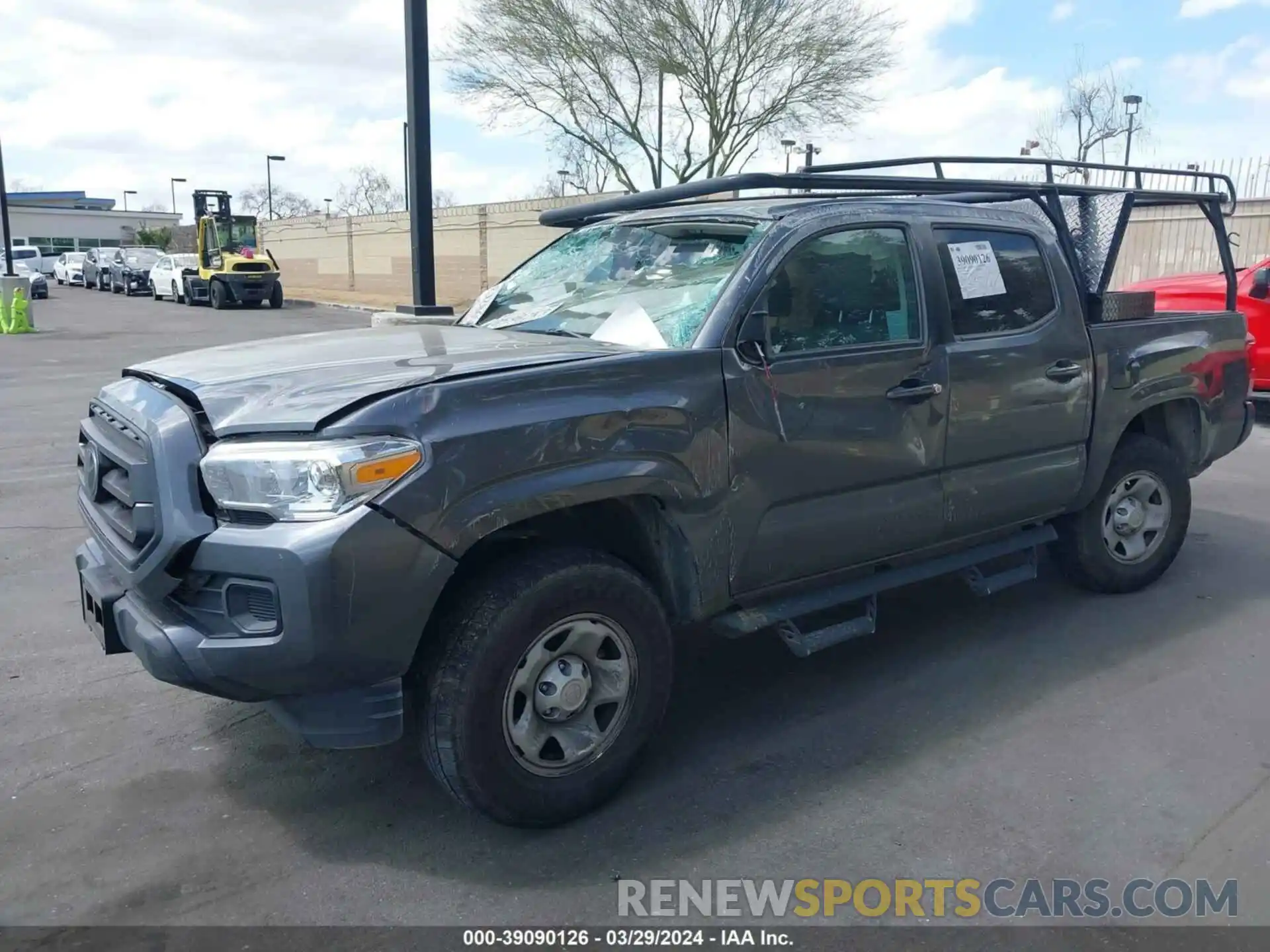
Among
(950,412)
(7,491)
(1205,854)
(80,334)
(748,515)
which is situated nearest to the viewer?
(1205,854)

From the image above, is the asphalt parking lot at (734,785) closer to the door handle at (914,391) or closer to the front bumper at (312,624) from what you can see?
the front bumper at (312,624)

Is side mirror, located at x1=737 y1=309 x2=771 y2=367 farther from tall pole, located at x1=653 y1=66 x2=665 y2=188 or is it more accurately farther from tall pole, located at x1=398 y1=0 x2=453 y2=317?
tall pole, located at x1=653 y1=66 x2=665 y2=188

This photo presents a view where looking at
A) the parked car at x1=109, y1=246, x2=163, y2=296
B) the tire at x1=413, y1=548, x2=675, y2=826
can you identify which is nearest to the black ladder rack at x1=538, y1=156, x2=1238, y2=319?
the tire at x1=413, y1=548, x2=675, y2=826

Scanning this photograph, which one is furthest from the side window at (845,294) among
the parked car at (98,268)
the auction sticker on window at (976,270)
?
the parked car at (98,268)

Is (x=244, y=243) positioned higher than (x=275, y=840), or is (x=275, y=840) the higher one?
(x=244, y=243)

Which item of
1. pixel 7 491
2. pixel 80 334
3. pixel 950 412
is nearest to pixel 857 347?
pixel 950 412

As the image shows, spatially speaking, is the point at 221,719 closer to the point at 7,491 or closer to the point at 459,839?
the point at 459,839

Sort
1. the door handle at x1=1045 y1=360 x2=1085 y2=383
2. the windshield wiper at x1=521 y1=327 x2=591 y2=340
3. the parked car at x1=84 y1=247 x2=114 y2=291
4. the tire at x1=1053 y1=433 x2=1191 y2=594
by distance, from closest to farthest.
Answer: the windshield wiper at x1=521 y1=327 x2=591 y2=340 → the door handle at x1=1045 y1=360 x2=1085 y2=383 → the tire at x1=1053 y1=433 x2=1191 y2=594 → the parked car at x1=84 y1=247 x2=114 y2=291

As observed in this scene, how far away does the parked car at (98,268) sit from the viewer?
4259cm

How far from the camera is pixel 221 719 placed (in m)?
3.96

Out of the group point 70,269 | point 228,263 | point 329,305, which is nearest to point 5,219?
point 228,263

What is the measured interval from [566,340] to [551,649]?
1130 mm

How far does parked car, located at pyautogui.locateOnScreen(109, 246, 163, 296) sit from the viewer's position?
39.3m

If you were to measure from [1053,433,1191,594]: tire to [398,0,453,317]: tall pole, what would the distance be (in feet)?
26.8
